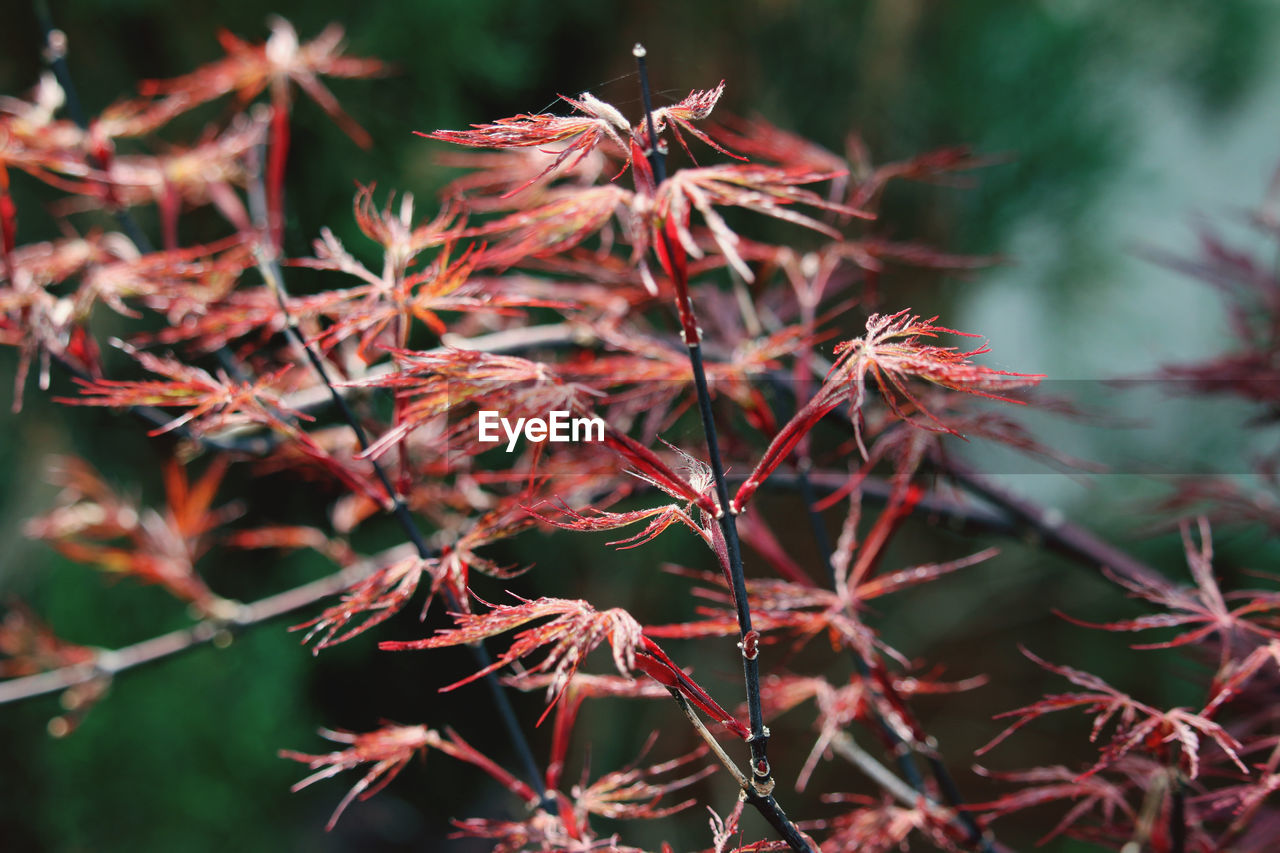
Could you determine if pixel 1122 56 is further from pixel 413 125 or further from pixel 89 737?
pixel 89 737

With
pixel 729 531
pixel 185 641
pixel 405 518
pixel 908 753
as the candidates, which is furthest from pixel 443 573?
pixel 185 641

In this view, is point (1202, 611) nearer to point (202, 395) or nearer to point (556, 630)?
point (556, 630)

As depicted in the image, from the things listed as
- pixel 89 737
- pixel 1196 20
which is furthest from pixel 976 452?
Result: pixel 89 737

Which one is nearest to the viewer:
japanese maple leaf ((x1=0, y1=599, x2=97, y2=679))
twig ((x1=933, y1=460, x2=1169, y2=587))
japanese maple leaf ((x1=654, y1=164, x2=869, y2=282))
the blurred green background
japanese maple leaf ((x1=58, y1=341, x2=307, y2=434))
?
japanese maple leaf ((x1=654, y1=164, x2=869, y2=282))

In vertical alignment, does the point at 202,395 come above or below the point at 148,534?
above

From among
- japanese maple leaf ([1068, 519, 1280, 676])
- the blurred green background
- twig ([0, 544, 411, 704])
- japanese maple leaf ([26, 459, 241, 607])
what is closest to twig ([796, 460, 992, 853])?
japanese maple leaf ([1068, 519, 1280, 676])

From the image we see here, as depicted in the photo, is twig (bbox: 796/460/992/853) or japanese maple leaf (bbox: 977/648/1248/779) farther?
Answer: twig (bbox: 796/460/992/853)

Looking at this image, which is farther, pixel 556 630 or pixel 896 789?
pixel 896 789

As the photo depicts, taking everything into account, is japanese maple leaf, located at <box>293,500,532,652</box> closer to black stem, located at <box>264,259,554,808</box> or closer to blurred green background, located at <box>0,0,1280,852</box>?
black stem, located at <box>264,259,554,808</box>
